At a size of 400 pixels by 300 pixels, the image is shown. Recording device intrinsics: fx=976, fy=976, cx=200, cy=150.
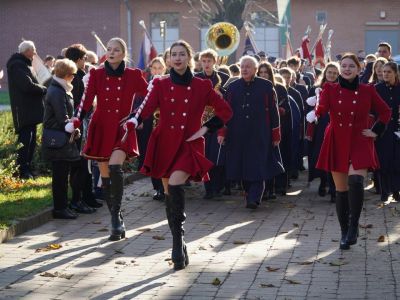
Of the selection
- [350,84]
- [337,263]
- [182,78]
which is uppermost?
[182,78]

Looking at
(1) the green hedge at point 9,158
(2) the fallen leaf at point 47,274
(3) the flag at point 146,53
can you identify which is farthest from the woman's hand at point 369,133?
(3) the flag at point 146,53

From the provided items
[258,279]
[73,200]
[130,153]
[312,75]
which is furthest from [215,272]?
[312,75]

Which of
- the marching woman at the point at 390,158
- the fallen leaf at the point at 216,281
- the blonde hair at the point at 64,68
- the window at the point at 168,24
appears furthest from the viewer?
the window at the point at 168,24

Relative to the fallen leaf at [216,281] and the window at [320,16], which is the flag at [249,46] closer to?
the fallen leaf at [216,281]

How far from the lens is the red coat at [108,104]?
955 cm

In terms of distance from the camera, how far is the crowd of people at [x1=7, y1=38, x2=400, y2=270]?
27.2 ft

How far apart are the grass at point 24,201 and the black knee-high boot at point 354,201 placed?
10.8 feet

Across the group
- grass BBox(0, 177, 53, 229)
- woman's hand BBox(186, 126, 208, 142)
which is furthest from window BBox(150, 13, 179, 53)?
woman's hand BBox(186, 126, 208, 142)

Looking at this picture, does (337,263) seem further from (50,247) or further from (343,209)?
(50,247)

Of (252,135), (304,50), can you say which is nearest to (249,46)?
(304,50)

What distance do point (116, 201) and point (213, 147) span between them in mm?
3587

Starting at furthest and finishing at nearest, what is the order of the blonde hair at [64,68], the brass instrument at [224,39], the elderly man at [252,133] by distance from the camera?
the brass instrument at [224,39] < the elderly man at [252,133] < the blonde hair at [64,68]

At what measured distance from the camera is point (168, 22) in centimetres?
4250

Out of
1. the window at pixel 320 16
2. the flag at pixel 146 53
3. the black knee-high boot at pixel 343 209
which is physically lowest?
the black knee-high boot at pixel 343 209
